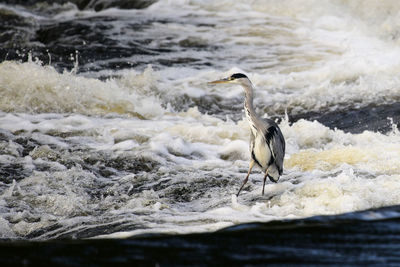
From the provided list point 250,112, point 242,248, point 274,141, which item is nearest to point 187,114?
point 250,112

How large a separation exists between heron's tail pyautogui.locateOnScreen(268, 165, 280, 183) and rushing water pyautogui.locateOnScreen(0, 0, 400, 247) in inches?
8.4

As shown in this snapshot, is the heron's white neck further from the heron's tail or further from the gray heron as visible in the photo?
the heron's tail

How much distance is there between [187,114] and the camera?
9.41 metres

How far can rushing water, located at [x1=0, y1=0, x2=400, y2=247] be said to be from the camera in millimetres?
5754

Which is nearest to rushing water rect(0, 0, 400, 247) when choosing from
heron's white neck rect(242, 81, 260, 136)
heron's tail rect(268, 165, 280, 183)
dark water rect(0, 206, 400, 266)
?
heron's tail rect(268, 165, 280, 183)

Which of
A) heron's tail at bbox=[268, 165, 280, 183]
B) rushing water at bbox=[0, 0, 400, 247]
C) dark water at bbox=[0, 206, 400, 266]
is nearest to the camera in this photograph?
dark water at bbox=[0, 206, 400, 266]

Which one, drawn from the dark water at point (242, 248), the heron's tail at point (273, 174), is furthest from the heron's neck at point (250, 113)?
the dark water at point (242, 248)

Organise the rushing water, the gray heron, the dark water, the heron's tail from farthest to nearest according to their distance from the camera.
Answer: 1. the heron's tail
2. the gray heron
3. the rushing water
4. the dark water

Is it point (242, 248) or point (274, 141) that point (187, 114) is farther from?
point (242, 248)

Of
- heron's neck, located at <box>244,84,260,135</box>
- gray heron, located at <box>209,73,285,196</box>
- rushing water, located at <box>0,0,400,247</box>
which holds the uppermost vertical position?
heron's neck, located at <box>244,84,260,135</box>

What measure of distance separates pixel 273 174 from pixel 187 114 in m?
3.15

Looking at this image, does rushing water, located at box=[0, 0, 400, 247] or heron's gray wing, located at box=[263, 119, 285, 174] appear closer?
rushing water, located at box=[0, 0, 400, 247]

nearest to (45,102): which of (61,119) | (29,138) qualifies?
(61,119)

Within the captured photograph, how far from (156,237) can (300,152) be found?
11.4ft
